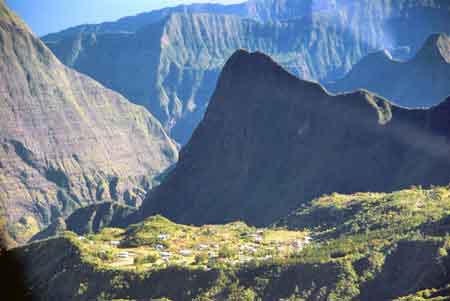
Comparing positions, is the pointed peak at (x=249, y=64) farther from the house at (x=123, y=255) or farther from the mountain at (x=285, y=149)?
the house at (x=123, y=255)

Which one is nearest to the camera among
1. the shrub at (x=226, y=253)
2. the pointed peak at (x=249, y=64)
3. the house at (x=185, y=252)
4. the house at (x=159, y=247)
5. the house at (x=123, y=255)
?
the shrub at (x=226, y=253)

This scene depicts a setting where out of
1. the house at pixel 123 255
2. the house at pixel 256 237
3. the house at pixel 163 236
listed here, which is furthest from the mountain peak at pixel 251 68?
the house at pixel 123 255

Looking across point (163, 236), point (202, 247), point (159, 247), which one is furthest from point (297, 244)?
point (163, 236)

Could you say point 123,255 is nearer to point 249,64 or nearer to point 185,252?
point 185,252

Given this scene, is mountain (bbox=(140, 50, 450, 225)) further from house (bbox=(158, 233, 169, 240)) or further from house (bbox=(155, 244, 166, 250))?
house (bbox=(155, 244, 166, 250))

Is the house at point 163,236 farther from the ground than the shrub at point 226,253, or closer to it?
closer to it

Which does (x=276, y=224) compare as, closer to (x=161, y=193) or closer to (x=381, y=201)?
(x=381, y=201)

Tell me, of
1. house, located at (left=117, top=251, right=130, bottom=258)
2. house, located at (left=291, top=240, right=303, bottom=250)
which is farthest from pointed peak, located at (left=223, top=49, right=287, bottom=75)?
house, located at (left=117, top=251, right=130, bottom=258)
